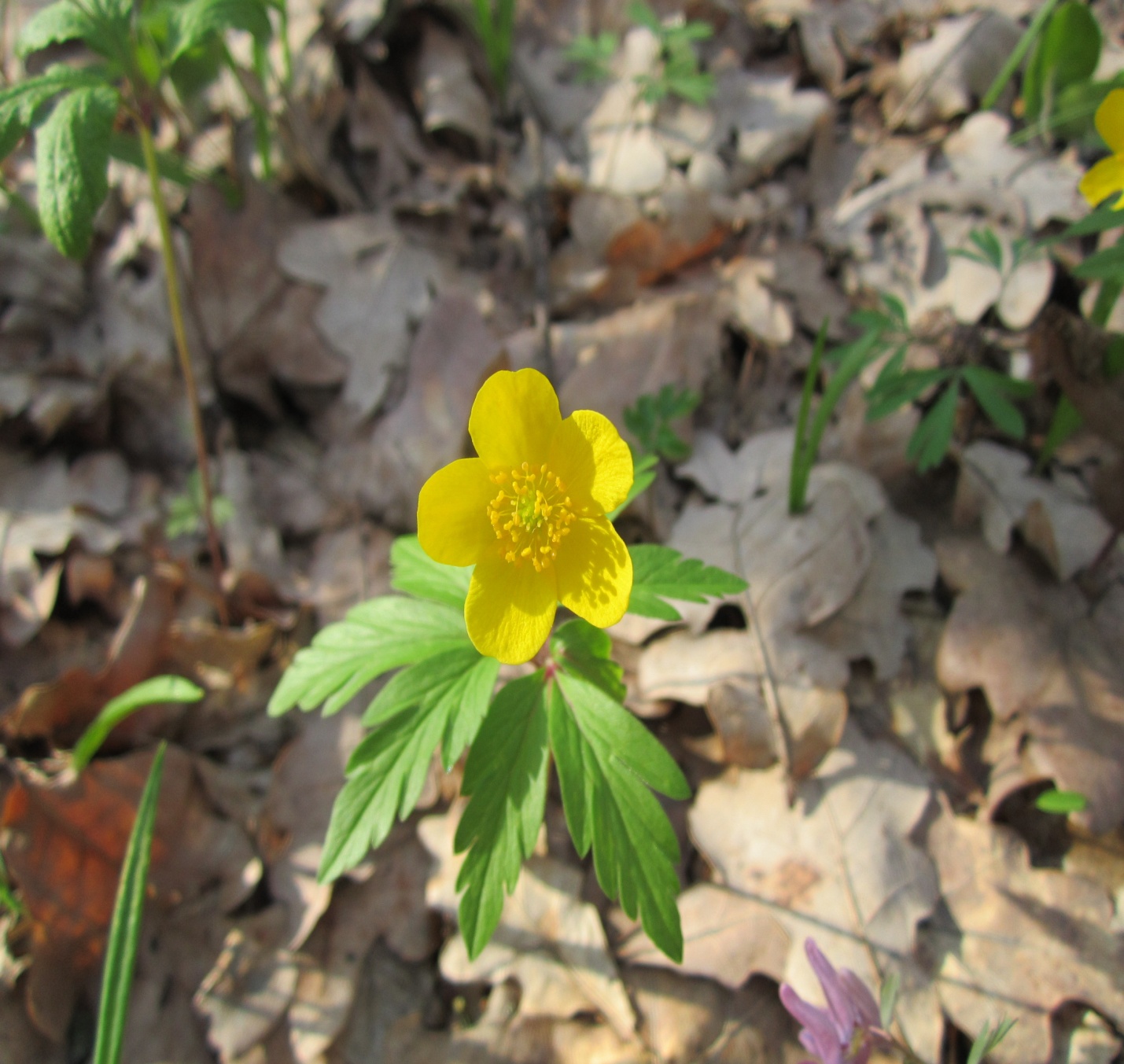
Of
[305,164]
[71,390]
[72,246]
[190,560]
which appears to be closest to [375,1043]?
[190,560]

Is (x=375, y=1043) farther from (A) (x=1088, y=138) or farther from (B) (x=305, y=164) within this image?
→ (A) (x=1088, y=138)

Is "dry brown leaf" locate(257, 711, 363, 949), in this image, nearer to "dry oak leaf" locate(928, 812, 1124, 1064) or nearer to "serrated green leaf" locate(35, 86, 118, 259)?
"serrated green leaf" locate(35, 86, 118, 259)

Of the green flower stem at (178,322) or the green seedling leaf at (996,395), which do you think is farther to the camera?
the green seedling leaf at (996,395)

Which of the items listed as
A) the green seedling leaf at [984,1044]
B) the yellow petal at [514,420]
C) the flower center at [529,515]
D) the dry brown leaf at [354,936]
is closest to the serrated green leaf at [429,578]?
the flower center at [529,515]

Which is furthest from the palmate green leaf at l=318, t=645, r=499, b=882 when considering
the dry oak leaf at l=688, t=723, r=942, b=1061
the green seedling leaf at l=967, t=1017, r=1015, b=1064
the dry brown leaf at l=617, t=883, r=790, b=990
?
the green seedling leaf at l=967, t=1017, r=1015, b=1064

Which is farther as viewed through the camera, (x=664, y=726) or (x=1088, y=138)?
(x=1088, y=138)

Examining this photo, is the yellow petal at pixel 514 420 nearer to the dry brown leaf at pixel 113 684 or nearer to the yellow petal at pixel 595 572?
the yellow petal at pixel 595 572
